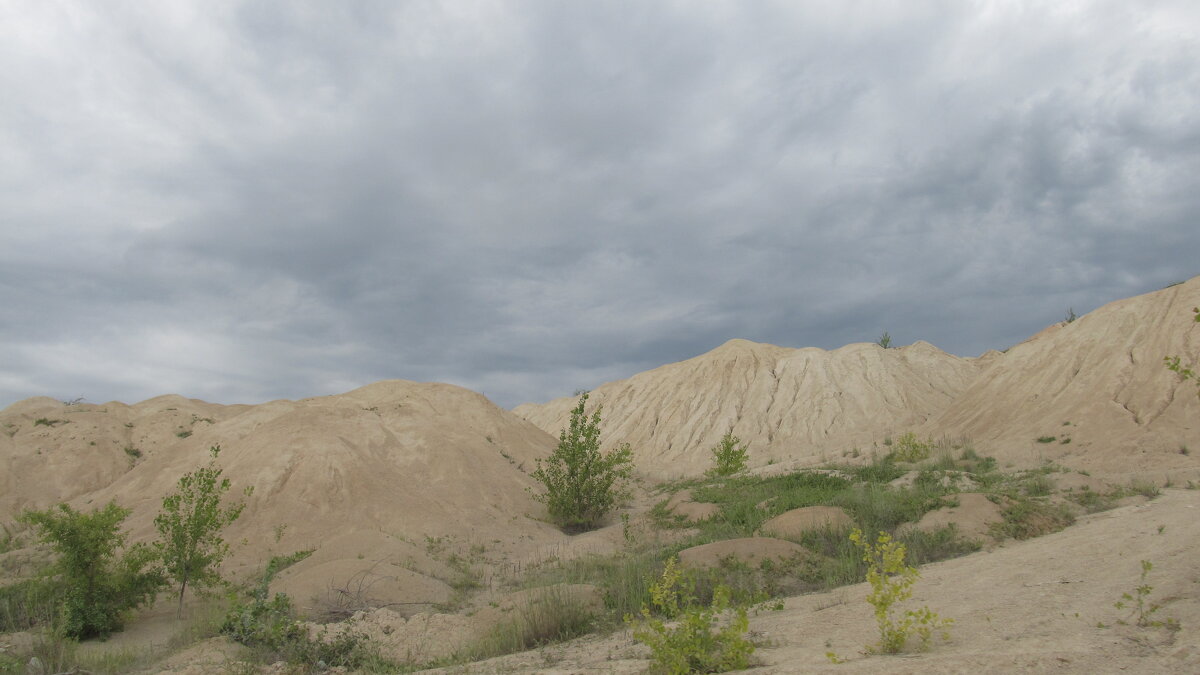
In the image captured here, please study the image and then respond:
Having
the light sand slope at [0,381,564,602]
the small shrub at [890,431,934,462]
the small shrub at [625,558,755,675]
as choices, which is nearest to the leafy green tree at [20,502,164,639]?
the light sand slope at [0,381,564,602]

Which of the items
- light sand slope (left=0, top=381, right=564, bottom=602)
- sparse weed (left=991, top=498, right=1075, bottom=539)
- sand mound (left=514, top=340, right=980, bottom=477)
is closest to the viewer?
sparse weed (left=991, top=498, right=1075, bottom=539)

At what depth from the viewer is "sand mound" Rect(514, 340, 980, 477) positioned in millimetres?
36781

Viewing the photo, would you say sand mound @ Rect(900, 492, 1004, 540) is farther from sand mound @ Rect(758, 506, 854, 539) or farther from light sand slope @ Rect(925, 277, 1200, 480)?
light sand slope @ Rect(925, 277, 1200, 480)

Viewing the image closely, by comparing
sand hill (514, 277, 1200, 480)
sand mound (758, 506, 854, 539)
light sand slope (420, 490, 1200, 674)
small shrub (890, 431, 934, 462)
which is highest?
sand hill (514, 277, 1200, 480)

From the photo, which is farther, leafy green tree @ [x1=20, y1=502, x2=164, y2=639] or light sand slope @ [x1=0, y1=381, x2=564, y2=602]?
light sand slope @ [x1=0, y1=381, x2=564, y2=602]

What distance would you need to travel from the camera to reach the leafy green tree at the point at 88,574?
9578mm

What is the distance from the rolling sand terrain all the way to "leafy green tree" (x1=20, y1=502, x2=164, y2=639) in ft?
1.91

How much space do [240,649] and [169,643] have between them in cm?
203

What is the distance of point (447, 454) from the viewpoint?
21.0 m

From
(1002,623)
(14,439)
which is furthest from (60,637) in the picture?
(14,439)

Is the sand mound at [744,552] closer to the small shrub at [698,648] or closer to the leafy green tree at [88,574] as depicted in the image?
the small shrub at [698,648]

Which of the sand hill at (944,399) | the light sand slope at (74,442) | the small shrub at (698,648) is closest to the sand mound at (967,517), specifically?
the small shrub at (698,648)

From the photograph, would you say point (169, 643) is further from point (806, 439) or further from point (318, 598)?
point (806, 439)

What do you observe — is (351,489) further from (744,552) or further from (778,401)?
(778,401)
